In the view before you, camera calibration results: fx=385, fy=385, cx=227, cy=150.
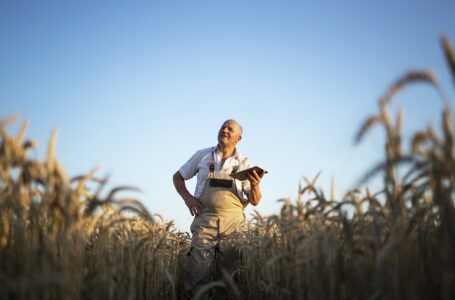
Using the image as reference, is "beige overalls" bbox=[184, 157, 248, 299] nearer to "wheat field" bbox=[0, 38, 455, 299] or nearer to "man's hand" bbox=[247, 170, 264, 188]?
"man's hand" bbox=[247, 170, 264, 188]

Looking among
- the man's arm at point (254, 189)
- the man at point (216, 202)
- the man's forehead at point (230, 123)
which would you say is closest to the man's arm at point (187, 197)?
the man at point (216, 202)

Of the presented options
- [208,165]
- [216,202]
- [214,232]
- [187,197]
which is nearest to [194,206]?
[187,197]

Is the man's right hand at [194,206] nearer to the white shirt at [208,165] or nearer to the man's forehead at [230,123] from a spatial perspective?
the white shirt at [208,165]

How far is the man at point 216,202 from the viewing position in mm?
5133

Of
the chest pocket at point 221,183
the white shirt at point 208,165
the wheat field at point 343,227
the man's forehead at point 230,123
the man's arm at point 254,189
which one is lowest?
the wheat field at point 343,227

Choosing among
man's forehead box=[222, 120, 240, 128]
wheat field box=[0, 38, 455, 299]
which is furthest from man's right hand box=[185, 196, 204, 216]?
wheat field box=[0, 38, 455, 299]

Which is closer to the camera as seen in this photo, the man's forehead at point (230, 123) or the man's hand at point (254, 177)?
the man's hand at point (254, 177)

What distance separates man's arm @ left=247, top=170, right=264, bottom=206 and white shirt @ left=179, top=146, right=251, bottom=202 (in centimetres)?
16

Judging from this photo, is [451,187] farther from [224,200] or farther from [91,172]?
[224,200]

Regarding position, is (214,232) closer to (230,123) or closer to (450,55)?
(230,123)

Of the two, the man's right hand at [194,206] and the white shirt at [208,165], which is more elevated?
the white shirt at [208,165]

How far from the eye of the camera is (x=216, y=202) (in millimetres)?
5309

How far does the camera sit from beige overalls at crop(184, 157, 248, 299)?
510 centimetres

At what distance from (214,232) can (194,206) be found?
474mm
